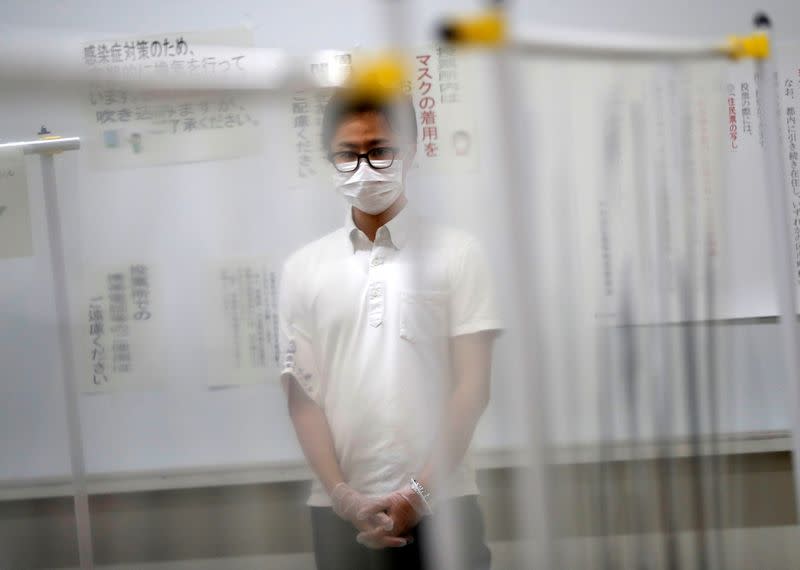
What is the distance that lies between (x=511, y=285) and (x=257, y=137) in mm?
Answer: 371

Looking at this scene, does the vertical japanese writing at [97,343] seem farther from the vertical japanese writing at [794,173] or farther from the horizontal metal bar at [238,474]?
the vertical japanese writing at [794,173]

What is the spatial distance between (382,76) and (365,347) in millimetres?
334

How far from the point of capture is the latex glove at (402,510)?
1.05 metres

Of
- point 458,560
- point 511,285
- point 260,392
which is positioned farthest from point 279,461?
point 511,285

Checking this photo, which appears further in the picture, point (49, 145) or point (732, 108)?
point (732, 108)

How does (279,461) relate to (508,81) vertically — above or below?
below

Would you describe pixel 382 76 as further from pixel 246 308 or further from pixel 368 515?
→ pixel 368 515

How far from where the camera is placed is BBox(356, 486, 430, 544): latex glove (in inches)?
41.4

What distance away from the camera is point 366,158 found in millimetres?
1067

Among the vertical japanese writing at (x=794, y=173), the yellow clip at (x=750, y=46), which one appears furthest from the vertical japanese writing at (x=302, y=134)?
the vertical japanese writing at (x=794, y=173)

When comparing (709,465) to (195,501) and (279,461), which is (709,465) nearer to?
(279,461)

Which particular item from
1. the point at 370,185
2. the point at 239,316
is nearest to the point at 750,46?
the point at 370,185

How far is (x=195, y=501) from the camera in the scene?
108cm

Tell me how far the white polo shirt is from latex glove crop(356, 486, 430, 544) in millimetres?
15
